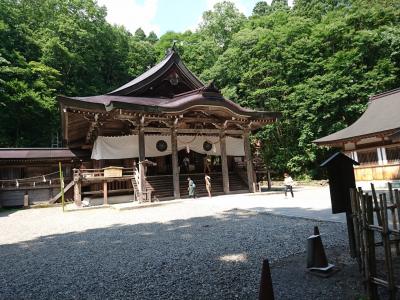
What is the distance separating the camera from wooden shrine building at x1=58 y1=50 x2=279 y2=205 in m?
12.9

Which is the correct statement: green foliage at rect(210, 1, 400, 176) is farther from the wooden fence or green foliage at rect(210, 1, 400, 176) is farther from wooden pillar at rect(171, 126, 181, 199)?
the wooden fence

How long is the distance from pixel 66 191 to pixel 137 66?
815 inches

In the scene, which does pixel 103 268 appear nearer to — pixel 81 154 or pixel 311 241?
pixel 311 241

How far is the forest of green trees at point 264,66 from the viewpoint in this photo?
22281 millimetres

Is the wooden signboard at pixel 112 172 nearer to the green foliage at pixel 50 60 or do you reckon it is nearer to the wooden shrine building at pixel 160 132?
the wooden shrine building at pixel 160 132

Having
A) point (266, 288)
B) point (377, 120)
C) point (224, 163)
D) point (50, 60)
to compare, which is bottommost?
point (266, 288)

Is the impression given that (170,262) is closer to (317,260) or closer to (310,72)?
(317,260)

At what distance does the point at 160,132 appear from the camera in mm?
14562

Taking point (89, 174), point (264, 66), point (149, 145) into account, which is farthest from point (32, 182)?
point (264, 66)

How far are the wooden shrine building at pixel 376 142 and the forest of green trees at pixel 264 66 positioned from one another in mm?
4190

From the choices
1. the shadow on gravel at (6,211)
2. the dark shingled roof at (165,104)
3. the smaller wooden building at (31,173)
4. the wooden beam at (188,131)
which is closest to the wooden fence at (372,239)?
the dark shingled roof at (165,104)

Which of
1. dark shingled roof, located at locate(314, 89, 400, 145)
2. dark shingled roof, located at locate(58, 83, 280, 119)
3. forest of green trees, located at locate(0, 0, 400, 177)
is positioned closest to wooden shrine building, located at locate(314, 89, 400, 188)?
dark shingled roof, located at locate(314, 89, 400, 145)

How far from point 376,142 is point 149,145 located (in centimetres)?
1245

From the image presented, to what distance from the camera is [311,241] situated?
3691mm
